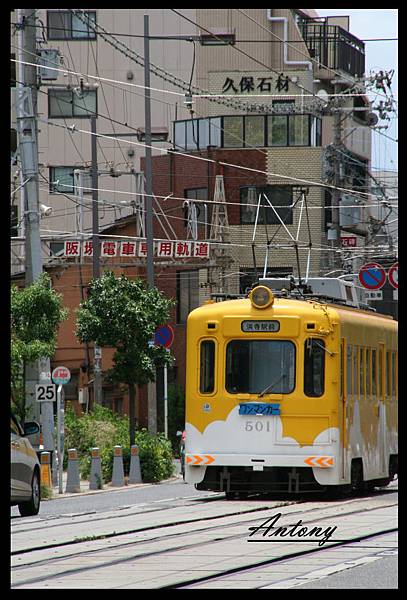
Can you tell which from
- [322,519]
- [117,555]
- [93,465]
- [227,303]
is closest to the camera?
[117,555]

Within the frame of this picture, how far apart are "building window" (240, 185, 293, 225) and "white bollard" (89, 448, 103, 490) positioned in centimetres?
571

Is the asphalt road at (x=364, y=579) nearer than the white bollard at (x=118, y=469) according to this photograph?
Yes

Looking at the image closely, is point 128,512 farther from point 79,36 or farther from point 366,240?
point 366,240

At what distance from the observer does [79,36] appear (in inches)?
827

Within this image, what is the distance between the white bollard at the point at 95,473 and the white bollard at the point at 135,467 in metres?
1.43

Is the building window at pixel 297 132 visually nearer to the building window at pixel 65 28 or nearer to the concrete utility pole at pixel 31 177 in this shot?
the building window at pixel 65 28

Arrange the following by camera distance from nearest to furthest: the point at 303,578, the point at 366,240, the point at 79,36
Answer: the point at 303,578 < the point at 79,36 < the point at 366,240

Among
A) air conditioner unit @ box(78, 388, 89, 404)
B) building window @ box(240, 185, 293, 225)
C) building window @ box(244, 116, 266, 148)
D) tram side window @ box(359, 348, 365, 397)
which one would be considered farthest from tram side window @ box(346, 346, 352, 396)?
air conditioner unit @ box(78, 388, 89, 404)

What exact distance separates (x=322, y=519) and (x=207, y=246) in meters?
6.05

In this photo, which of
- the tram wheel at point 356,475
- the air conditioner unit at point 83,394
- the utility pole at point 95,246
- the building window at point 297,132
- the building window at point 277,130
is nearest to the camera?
the tram wheel at point 356,475

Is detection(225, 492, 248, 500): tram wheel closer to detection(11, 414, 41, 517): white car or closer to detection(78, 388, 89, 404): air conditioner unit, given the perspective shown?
detection(11, 414, 41, 517): white car

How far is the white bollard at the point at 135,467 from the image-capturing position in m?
24.3

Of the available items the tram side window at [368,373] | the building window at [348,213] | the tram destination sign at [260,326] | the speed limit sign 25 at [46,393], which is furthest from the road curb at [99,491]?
the tram destination sign at [260,326]
